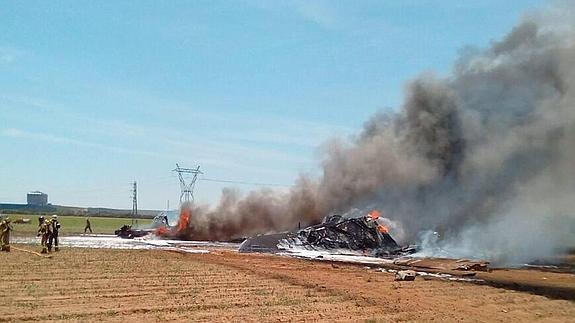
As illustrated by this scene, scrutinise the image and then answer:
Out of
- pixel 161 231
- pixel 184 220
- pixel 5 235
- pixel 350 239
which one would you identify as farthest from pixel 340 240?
pixel 161 231

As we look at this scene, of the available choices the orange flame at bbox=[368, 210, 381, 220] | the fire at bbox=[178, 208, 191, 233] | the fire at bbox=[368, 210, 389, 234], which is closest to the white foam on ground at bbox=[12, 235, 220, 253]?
the fire at bbox=[178, 208, 191, 233]

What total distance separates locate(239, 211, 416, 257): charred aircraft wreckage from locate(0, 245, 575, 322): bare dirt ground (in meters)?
18.6

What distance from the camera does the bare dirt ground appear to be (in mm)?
15859

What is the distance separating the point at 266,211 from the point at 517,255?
3079cm

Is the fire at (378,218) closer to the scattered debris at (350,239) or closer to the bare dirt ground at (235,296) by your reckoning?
the scattered debris at (350,239)

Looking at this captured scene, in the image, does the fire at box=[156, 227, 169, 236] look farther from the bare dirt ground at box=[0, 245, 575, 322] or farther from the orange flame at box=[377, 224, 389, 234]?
the bare dirt ground at box=[0, 245, 575, 322]

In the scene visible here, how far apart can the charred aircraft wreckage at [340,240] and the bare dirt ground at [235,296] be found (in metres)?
18.6

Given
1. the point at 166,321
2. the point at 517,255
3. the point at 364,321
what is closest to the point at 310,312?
the point at 364,321

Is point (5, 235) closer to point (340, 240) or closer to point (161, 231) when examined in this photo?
point (340, 240)

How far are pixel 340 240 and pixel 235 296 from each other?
30600 millimetres

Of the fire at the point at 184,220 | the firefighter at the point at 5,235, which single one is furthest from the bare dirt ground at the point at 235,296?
the fire at the point at 184,220

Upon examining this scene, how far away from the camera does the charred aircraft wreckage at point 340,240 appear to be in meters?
47.5

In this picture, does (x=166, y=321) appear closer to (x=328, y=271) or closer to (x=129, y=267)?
(x=129, y=267)

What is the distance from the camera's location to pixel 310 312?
54.9 ft
